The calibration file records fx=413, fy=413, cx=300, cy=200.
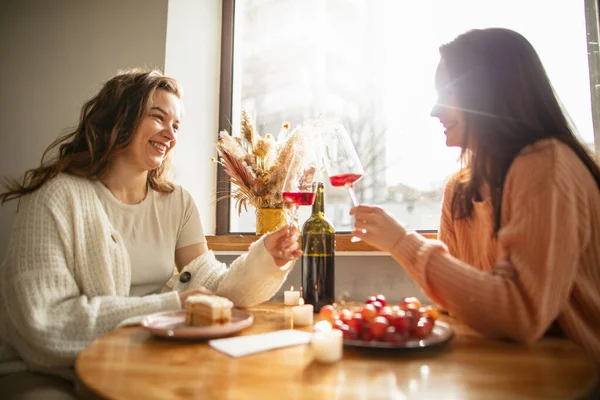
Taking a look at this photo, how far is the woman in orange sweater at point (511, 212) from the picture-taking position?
2.72ft

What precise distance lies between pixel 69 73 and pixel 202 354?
6.15 ft

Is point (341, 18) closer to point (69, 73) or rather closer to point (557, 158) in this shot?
point (69, 73)

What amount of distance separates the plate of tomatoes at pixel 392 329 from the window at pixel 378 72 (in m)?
1.27

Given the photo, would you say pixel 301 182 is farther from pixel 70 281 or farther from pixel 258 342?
pixel 70 281

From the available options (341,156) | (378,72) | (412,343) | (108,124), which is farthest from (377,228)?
(378,72)

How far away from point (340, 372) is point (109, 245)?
0.92 metres

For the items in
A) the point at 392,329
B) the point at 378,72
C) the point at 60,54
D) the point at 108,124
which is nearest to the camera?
the point at 392,329

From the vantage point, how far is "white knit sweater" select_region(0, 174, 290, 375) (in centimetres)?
103

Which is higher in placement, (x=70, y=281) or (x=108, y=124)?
(x=108, y=124)

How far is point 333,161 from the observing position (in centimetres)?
113

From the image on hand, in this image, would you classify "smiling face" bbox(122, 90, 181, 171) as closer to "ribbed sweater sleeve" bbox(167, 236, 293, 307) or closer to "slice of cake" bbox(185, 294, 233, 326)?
"ribbed sweater sleeve" bbox(167, 236, 293, 307)

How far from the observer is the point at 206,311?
93cm

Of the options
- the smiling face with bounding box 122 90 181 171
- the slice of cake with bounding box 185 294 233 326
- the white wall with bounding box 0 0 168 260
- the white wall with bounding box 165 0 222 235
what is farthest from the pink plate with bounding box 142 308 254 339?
the white wall with bounding box 0 0 168 260

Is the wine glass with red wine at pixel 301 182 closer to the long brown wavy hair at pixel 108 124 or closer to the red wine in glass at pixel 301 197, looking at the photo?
the red wine in glass at pixel 301 197
